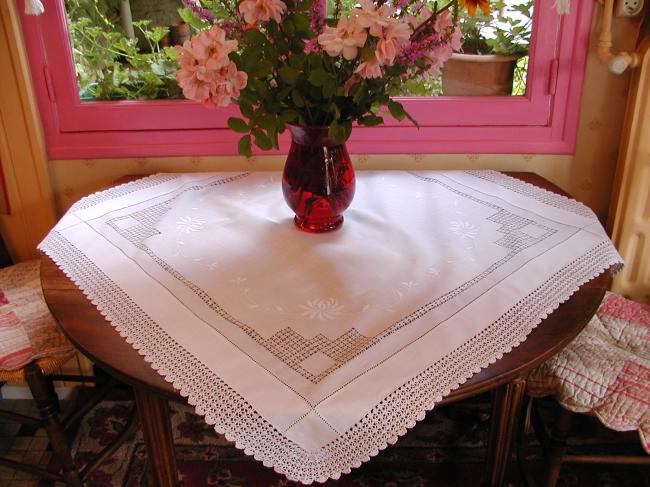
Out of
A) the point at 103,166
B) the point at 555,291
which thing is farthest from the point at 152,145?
the point at 555,291

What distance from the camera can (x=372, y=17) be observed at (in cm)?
105

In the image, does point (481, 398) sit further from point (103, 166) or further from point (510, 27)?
point (103, 166)

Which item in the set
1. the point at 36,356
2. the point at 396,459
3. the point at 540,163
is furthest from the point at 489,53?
the point at 36,356

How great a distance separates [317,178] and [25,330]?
0.78m

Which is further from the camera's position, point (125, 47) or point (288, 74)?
point (125, 47)

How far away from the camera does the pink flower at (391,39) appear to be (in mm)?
1067

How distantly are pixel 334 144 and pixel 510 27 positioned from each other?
0.77 m

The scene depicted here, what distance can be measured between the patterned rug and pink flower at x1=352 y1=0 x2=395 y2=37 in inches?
48.8

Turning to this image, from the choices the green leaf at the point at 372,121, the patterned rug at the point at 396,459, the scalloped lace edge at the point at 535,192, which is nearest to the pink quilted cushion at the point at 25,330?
the patterned rug at the point at 396,459

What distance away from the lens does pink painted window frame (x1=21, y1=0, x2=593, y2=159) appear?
5.58 ft

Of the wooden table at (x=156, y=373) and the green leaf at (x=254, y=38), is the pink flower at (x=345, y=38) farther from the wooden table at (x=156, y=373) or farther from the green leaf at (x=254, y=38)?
the wooden table at (x=156, y=373)

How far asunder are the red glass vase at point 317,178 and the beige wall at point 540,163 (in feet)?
1.68

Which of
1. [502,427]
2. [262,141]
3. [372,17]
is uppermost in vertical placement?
[372,17]

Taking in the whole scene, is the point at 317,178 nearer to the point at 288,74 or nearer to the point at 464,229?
the point at 288,74
